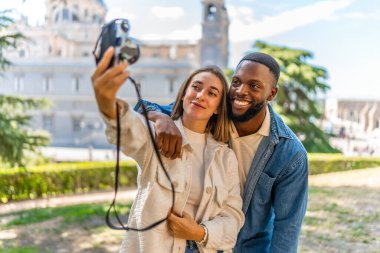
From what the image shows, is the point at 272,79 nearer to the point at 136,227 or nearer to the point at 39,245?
the point at 136,227

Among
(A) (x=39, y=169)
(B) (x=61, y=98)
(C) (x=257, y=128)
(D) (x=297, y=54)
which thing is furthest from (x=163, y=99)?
(C) (x=257, y=128)

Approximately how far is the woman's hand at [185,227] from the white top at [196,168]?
2.5 inches

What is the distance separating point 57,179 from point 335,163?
9287 mm

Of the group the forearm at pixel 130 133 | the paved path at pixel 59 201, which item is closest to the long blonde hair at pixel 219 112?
the forearm at pixel 130 133

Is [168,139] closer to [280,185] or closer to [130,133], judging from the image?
[130,133]

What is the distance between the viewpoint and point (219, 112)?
5.91 feet

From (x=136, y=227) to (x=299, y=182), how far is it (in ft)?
2.44

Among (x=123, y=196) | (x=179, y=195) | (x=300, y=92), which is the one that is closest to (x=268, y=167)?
(x=179, y=195)

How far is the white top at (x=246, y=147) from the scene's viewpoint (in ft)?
6.49

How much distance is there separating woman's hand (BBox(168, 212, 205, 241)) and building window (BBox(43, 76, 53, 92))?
38.7 m

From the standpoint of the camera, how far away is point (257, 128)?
2.02 m

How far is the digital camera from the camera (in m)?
1.21

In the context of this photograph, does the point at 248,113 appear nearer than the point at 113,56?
No

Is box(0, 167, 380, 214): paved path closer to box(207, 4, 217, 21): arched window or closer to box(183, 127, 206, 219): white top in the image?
box(183, 127, 206, 219): white top
